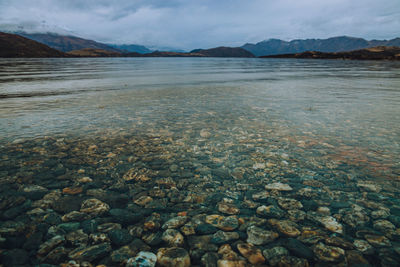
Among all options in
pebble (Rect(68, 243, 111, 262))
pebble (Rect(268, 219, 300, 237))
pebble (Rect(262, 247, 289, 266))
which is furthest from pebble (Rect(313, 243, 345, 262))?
pebble (Rect(68, 243, 111, 262))

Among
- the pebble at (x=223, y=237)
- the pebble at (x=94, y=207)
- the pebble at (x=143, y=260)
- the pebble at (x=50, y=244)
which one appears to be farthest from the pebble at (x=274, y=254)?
the pebble at (x=50, y=244)

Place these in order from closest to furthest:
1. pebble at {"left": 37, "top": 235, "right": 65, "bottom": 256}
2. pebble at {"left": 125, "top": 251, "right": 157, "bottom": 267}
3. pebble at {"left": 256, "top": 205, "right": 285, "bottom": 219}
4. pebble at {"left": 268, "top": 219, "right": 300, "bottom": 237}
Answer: pebble at {"left": 125, "top": 251, "right": 157, "bottom": 267} → pebble at {"left": 37, "top": 235, "right": 65, "bottom": 256} → pebble at {"left": 268, "top": 219, "right": 300, "bottom": 237} → pebble at {"left": 256, "top": 205, "right": 285, "bottom": 219}

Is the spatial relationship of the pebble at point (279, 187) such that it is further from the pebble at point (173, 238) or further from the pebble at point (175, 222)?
the pebble at point (173, 238)

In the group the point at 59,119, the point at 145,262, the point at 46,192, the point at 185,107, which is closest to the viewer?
the point at 145,262

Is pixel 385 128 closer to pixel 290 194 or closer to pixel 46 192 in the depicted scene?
pixel 290 194

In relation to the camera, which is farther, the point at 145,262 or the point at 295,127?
the point at 295,127

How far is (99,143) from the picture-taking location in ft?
26.5

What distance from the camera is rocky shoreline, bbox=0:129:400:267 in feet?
11.2

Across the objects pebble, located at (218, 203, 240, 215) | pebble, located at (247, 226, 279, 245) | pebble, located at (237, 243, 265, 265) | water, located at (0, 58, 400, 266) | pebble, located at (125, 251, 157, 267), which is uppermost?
water, located at (0, 58, 400, 266)

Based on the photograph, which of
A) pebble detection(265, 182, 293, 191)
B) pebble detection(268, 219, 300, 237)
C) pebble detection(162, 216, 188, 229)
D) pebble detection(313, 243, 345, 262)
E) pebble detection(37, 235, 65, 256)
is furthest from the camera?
pebble detection(265, 182, 293, 191)

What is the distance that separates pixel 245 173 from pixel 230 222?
204cm

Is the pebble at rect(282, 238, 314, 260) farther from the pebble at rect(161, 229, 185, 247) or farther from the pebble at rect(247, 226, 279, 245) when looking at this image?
the pebble at rect(161, 229, 185, 247)

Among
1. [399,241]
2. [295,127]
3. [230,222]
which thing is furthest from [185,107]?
[399,241]

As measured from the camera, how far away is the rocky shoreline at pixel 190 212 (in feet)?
11.2
